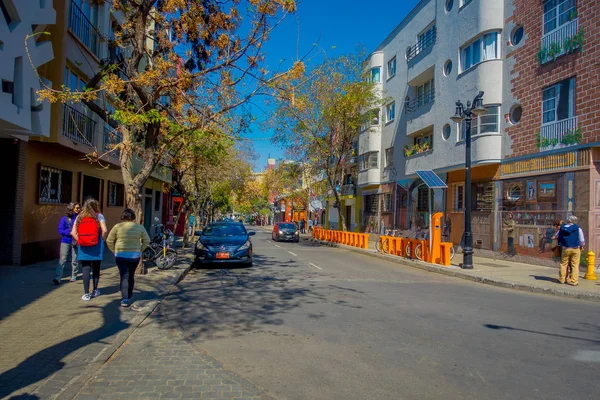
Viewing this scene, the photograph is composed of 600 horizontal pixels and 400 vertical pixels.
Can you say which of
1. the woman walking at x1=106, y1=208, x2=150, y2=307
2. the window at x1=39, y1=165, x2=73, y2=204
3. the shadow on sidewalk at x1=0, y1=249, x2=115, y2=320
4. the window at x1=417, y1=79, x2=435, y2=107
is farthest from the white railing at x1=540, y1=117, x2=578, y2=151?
the window at x1=39, y1=165, x2=73, y2=204

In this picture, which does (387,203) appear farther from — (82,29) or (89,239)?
(89,239)

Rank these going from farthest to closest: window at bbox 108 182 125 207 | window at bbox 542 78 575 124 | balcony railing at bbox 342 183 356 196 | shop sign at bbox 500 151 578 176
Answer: balcony railing at bbox 342 183 356 196 < window at bbox 108 182 125 207 < window at bbox 542 78 575 124 < shop sign at bbox 500 151 578 176

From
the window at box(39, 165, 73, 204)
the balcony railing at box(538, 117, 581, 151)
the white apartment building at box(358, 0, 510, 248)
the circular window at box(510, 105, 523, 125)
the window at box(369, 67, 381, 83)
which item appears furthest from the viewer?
the window at box(369, 67, 381, 83)

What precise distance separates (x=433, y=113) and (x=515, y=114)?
5.17 m

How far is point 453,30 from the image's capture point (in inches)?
821

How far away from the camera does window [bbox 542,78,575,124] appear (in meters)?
14.8

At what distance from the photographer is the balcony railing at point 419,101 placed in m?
23.3

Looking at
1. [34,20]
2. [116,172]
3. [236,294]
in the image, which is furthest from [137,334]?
[116,172]

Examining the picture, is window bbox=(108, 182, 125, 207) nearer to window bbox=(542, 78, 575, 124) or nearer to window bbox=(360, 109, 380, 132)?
window bbox=(360, 109, 380, 132)

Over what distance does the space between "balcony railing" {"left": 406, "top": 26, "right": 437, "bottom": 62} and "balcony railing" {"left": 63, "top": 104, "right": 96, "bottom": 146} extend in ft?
55.2

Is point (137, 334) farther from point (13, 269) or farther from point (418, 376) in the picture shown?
point (13, 269)

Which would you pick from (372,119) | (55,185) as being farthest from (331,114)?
(55,185)

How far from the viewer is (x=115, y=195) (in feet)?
68.5

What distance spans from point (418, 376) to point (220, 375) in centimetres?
208
